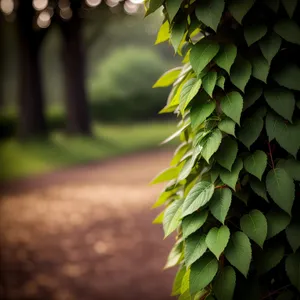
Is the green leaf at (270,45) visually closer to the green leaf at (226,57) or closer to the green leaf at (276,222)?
the green leaf at (226,57)

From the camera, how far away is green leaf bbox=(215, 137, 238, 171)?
6.15ft

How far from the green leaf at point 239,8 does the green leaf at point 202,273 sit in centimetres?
102

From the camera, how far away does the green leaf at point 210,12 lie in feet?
5.94

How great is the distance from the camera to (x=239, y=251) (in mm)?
1859

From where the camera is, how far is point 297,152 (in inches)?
75.0

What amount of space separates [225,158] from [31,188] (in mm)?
10466

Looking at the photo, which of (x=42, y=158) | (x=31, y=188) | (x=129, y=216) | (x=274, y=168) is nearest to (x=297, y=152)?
(x=274, y=168)

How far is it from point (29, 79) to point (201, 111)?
19372 mm

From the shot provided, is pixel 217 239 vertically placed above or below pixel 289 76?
below

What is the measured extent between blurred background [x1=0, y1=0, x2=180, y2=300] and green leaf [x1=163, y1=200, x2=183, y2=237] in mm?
1362

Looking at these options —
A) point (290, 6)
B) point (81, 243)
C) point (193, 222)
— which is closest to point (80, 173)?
point (81, 243)

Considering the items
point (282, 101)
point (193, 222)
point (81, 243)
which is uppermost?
point (81, 243)

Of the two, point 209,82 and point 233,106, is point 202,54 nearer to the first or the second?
point 209,82

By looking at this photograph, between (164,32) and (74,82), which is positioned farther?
(74,82)
